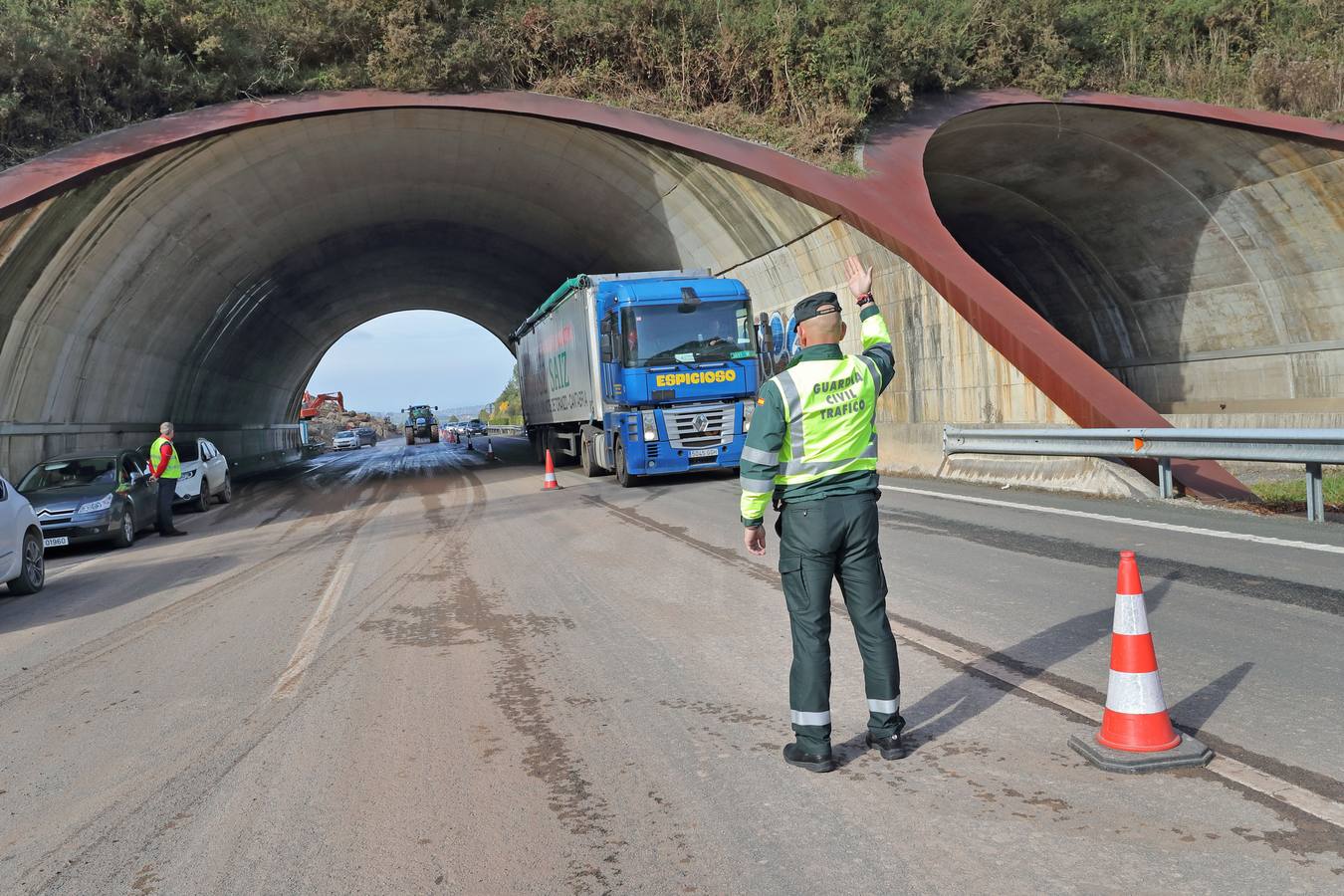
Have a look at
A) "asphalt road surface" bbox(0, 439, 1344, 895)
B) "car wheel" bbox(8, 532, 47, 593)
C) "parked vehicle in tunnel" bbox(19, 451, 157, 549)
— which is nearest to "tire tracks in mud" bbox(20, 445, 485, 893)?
"asphalt road surface" bbox(0, 439, 1344, 895)

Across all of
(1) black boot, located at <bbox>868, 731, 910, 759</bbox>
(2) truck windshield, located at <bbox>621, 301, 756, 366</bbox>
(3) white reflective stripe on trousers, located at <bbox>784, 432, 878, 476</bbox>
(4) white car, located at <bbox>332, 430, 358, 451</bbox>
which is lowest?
(4) white car, located at <bbox>332, 430, 358, 451</bbox>

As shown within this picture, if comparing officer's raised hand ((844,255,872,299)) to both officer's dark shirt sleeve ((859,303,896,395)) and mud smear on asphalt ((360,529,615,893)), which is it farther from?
mud smear on asphalt ((360,529,615,893))

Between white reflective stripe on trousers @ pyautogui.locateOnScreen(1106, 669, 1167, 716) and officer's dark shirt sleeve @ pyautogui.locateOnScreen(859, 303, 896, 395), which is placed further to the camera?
officer's dark shirt sleeve @ pyautogui.locateOnScreen(859, 303, 896, 395)

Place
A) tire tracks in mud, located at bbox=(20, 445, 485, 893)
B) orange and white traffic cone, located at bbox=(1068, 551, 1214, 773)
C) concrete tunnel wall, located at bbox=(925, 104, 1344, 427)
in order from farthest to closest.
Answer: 1. concrete tunnel wall, located at bbox=(925, 104, 1344, 427)
2. orange and white traffic cone, located at bbox=(1068, 551, 1214, 773)
3. tire tracks in mud, located at bbox=(20, 445, 485, 893)

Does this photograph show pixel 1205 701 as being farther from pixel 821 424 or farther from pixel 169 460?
pixel 169 460

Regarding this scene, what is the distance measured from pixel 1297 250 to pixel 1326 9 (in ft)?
20.7

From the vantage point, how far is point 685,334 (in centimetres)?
1822

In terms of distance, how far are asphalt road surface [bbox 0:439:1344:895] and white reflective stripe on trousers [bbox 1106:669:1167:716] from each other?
277mm

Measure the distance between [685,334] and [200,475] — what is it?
10210 mm

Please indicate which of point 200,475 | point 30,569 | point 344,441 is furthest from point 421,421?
point 30,569

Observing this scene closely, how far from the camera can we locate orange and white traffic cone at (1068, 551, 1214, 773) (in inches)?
156

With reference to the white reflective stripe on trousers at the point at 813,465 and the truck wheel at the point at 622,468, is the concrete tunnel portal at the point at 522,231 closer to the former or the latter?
the truck wheel at the point at 622,468

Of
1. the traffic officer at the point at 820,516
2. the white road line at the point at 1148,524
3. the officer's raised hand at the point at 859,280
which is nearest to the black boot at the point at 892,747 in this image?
the traffic officer at the point at 820,516

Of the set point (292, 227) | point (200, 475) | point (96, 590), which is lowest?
point (96, 590)
